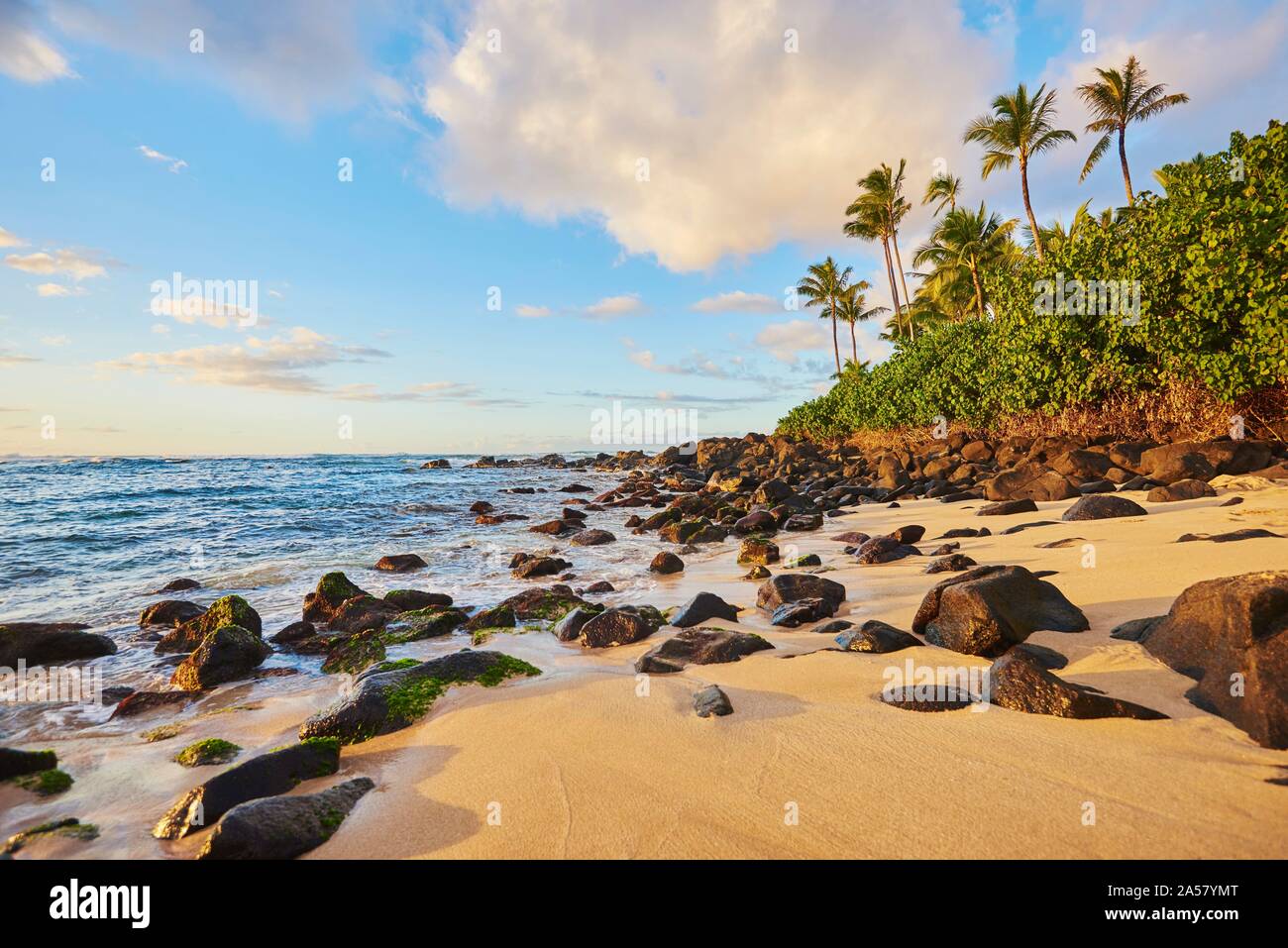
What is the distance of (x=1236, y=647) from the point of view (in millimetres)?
3209

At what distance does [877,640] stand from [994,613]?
89 cm

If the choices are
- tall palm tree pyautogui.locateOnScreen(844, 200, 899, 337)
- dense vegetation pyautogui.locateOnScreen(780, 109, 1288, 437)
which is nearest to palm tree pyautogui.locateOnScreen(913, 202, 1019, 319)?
tall palm tree pyautogui.locateOnScreen(844, 200, 899, 337)

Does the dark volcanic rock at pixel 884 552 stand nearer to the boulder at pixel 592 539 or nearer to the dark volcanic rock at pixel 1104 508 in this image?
the dark volcanic rock at pixel 1104 508

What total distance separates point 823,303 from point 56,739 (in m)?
53.0

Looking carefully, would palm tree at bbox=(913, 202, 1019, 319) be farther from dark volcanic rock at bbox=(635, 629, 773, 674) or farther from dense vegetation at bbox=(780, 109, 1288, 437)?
dark volcanic rock at bbox=(635, 629, 773, 674)

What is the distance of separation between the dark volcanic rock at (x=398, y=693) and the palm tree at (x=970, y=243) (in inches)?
1605

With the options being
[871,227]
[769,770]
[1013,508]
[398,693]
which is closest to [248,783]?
[398,693]

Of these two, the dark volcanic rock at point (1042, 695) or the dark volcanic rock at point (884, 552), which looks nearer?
the dark volcanic rock at point (1042, 695)

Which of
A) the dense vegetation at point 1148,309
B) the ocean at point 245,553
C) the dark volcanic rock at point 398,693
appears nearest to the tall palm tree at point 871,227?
the dense vegetation at point 1148,309

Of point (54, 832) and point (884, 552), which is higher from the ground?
point (884, 552)

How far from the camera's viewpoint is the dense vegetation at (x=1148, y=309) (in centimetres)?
1051

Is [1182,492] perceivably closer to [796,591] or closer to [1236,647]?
[796,591]

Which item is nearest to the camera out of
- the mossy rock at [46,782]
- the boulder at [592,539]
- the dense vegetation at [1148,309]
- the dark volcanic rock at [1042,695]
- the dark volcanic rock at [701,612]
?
the dark volcanic rock at [1042,695]
